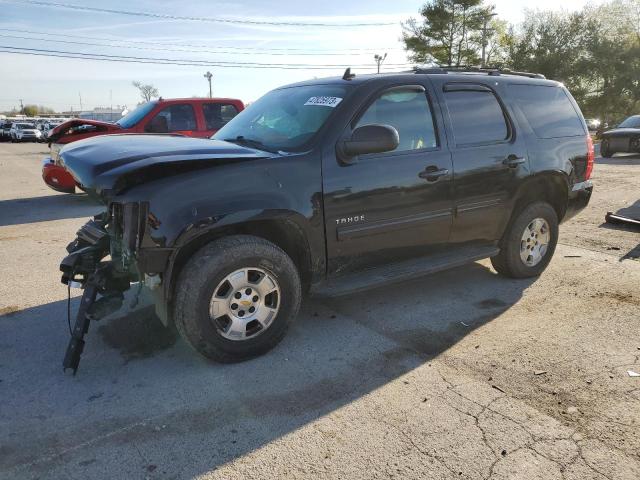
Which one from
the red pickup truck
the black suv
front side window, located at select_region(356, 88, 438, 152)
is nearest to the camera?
the black suv

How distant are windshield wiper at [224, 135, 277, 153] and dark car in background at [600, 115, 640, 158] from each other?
16938mm

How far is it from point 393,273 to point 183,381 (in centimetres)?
175

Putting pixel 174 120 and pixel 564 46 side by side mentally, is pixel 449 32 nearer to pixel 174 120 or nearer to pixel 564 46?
pixel 564 46

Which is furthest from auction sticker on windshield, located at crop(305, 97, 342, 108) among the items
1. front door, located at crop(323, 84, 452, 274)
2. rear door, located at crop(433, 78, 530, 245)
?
rear door, located at crop(433, 78, 530, 245)

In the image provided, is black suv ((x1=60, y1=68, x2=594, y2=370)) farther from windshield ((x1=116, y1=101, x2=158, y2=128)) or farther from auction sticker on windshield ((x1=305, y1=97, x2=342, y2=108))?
windshield ((x1=116, y1=101, x2=158, y2=128))

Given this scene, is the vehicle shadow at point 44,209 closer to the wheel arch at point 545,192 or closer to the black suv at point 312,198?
the black suv at point 312,198

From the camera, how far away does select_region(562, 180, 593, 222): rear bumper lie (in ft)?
17.4

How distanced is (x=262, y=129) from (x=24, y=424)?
8.85 feet

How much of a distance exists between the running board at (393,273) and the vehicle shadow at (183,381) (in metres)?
0.40

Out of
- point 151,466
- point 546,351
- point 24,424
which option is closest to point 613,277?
point 546,351

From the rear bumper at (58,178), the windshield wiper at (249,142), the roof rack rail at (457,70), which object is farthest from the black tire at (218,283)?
the rear bumper at (58,178)

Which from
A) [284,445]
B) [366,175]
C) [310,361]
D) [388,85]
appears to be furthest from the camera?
[388,85]

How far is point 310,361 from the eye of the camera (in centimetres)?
355

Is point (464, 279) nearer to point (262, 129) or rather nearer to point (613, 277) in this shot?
point (613, 277)
